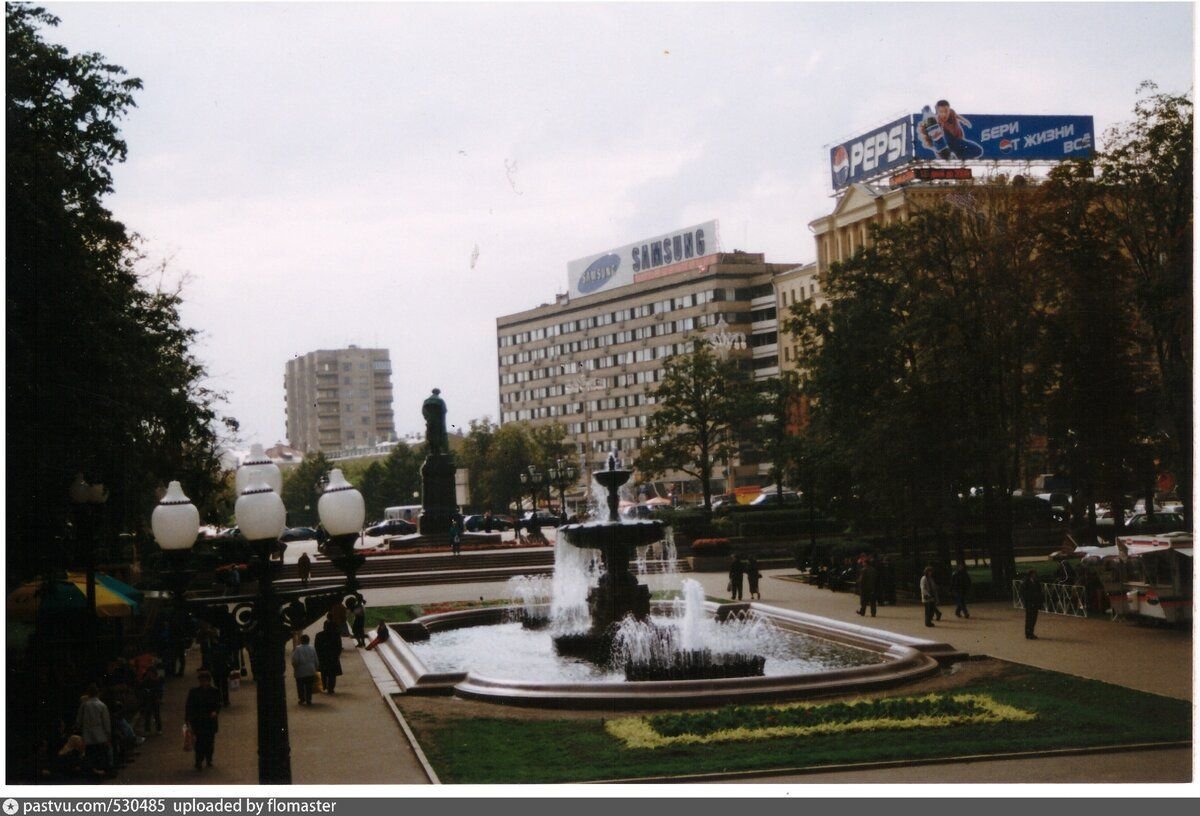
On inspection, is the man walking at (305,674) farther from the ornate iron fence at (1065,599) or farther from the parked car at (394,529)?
the parked car at (394,529)

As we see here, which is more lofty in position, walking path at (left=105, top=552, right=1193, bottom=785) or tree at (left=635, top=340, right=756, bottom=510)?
tree at (left=635, top=340, right=756, bottom=510)

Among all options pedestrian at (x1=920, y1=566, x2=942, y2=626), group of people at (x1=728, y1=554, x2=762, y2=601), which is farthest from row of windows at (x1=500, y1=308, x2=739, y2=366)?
pedestrian at (x1=920, y1=566, x2=942, y2=626)

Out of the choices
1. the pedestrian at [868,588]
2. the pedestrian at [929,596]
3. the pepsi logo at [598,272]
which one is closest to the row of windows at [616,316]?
the pepsi logo at [598,272]

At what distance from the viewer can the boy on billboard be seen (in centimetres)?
8112

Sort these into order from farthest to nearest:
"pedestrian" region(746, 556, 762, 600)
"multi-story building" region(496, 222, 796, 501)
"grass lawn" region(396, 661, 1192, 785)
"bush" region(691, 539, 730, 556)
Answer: "multi-story building" region(496, 222, 796, 501), "bush" region(691, 539, 730, 556), "pedestrian" region(746, 556, 762, 600), "grass lawn" region(396, 661, 1192, 785)

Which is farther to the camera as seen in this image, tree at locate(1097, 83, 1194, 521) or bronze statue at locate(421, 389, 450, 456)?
bronze statue at locate(421, 389, 450, 456)

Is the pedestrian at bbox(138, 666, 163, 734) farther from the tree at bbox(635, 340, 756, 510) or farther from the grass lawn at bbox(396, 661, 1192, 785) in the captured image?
the tree at bbox(635, 340, 756, 510)

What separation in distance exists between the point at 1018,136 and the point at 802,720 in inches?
2687

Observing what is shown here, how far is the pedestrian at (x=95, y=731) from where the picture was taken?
608 inches

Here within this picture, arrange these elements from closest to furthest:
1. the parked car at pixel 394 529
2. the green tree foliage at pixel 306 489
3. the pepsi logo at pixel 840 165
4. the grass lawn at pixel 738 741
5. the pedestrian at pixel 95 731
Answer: the pedestrian at pixel 95 731 < the grass lawn at pixel 738 741 < the parked car at pixel 394 529 < the pepsi logo at pixel 840 165 < the green tree foliage at pixel 306 489

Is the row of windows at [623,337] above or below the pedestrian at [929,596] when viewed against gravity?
above

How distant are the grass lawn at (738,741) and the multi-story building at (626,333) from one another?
92.1 metres

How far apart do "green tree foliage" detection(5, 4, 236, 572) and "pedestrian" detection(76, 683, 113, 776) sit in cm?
296

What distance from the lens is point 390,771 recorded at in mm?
16375
